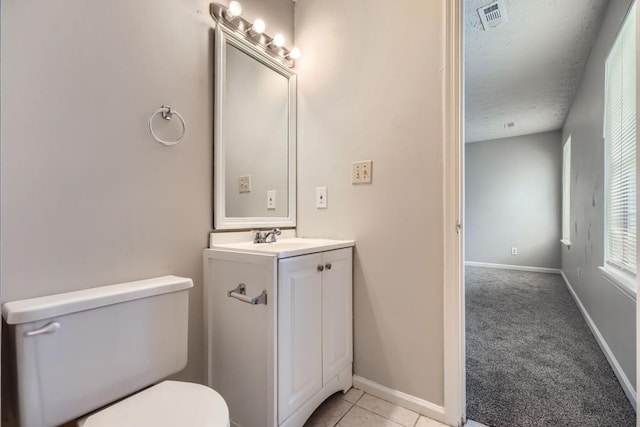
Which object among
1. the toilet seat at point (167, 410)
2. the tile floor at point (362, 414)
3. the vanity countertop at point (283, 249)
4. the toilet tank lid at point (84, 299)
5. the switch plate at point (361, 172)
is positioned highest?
the switch plate at point (361, 172)

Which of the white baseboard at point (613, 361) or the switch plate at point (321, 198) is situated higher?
the switch plate at point (321, 198)

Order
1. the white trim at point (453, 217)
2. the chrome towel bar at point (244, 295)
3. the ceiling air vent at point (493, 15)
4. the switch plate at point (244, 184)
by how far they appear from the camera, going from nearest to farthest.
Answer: the chrome towel bar at point (244, 295) < the white trim at point (453, 217) < the switch plate at point (244, 184) < the ceiling air vent at point (493, 15)

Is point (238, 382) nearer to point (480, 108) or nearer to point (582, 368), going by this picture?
point (582, 368)

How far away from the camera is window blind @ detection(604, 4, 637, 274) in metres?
1.65

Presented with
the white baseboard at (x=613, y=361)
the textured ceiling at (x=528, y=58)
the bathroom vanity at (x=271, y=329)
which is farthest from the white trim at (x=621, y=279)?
the textured ceiling at (x=528, y=58)

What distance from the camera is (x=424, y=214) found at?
1.33 meters

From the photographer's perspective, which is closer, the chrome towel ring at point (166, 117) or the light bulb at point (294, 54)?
the chrome towel ring at point (166, 117)

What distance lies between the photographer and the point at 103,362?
85 cm

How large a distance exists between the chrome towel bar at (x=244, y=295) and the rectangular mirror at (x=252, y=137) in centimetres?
34

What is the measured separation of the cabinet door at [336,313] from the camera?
132cm

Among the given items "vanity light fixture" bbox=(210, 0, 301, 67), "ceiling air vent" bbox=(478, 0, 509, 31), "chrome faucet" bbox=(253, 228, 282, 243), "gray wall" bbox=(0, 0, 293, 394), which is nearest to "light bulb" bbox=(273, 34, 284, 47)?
"vanity light fixture" bbox=(210, 0, 301, 67)

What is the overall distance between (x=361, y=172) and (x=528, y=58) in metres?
2.38

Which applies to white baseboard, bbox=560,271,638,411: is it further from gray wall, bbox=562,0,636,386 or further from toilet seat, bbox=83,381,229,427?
toilet seat, bbox=83,381,229,427

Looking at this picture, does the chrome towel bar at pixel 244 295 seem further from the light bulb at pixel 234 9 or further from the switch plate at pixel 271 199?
the light bulb at pixel 234 9
